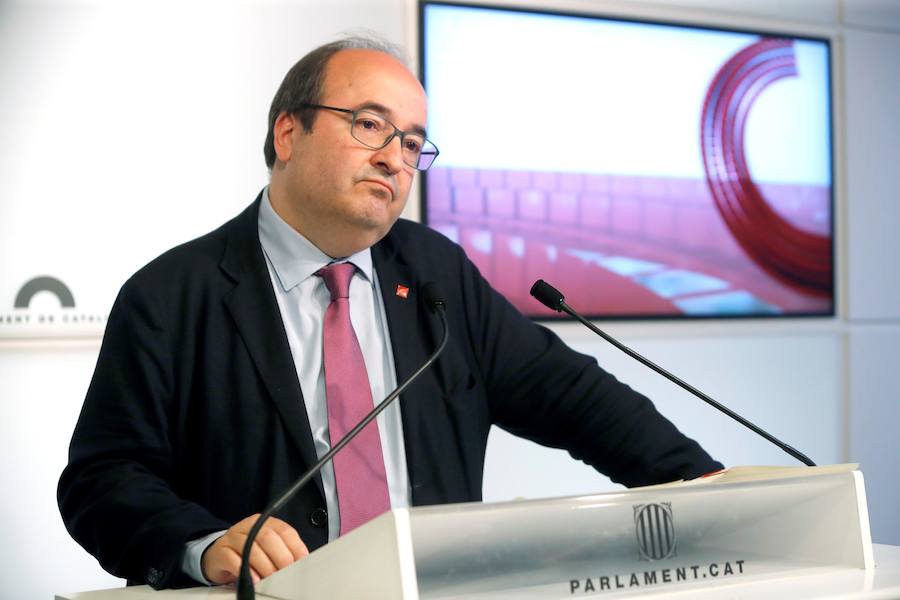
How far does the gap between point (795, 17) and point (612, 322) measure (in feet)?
4.44

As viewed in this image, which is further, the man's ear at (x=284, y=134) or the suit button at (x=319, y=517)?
the man's ear at (x=284, y=134)

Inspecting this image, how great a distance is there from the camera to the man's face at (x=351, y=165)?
198cm

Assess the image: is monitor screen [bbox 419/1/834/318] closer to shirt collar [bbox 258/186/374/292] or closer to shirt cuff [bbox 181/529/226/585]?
shirt collar [bbox 258/186/374/292]

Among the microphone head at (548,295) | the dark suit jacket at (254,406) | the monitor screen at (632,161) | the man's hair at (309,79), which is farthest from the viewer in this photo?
the monitor screen at (632,161)

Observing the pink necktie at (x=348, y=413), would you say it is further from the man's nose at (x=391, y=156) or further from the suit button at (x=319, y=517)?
the man's nose at (x=391, y=156)

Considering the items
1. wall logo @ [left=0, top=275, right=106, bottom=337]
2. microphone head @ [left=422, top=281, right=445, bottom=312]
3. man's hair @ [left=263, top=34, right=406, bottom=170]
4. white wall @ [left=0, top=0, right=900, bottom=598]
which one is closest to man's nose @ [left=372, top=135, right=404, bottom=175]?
man's hair @ [left=263, top=34, right=406, bottom=170]

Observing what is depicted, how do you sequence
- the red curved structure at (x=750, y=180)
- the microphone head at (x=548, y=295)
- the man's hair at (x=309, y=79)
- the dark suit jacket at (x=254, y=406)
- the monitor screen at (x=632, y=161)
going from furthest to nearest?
the red curved structure at (x=750, y=180)
the monitor screen at (x=632, y=161)
the man's hair at (x=309, y=79)
the microphone head at (x=548, y=295)
the dark suit jacket at (x=254, y=406)

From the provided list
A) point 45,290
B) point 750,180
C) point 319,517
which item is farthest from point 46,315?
point 750,180

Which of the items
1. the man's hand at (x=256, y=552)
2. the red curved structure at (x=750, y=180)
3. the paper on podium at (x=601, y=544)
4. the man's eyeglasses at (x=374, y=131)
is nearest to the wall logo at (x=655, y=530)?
the paper on podium at (x=601, y=544)

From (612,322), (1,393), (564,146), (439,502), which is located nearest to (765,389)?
(612,322)

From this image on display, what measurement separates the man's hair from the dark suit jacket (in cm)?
21

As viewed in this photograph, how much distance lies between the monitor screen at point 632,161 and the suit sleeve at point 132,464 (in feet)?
5.05

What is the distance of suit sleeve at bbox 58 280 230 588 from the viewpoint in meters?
1.47

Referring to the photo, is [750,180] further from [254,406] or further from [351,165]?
[254,406]
